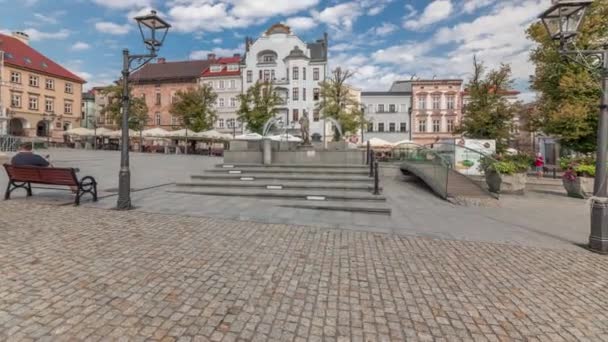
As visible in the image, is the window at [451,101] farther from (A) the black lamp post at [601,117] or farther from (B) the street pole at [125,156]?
(B) the street pole at [125,156]

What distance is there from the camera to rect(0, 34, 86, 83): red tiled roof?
4656cm

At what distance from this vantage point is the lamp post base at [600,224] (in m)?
5.46

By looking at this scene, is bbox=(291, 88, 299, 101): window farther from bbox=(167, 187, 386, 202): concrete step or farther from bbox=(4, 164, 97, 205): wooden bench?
bbox=(4, 164, 97, 205): wooden bench

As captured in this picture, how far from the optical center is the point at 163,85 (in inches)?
2211

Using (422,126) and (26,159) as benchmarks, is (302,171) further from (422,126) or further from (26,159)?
(422,126)

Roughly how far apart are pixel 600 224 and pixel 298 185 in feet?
24.3

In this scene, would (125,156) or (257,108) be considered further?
(257,108)

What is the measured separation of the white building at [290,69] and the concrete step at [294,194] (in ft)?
122

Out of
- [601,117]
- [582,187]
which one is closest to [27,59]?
[601,117]

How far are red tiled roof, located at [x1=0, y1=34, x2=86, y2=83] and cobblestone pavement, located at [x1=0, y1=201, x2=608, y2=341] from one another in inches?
2327

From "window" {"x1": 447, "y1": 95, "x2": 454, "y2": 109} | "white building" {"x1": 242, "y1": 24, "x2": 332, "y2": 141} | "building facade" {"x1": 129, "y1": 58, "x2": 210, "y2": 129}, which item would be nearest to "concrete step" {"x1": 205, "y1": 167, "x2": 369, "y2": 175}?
"white building" {"x1": 242, "y1": 24, "x2": 332, "y2": 141}

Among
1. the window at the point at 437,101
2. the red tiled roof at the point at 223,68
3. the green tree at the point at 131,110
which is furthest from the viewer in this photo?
the red tiled roof at the point at 223,68

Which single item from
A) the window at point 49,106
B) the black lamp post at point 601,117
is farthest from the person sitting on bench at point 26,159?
the window at point 49,106

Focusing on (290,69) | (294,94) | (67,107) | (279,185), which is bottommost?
(279,185)
